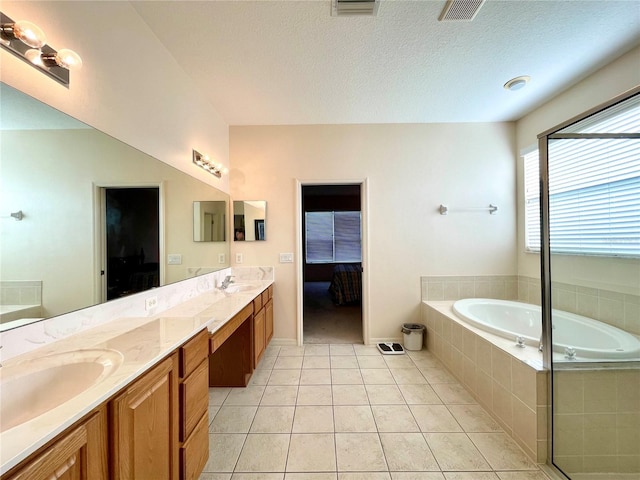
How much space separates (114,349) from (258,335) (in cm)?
147

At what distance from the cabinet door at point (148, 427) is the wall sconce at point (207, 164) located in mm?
1822

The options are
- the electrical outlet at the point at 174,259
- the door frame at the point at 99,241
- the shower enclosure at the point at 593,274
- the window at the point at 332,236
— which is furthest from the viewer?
the window at the point at 332,236

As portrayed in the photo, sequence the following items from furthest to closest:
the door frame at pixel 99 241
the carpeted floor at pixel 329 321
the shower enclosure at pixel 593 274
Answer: the carpeted floor at pixel 329 321, the shower enclosure at pixel 593 274, the door frame at pixel 99 241

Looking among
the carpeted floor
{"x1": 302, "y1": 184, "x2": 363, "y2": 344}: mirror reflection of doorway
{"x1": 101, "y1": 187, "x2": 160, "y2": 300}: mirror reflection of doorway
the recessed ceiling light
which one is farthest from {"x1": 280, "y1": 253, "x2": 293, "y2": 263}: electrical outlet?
{"x1": 302, "y1": 184, "x2": 363, "y2": 344}: mirror reflection of doorway

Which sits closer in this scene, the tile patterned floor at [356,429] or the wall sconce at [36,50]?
the wall sconce at [36,50]

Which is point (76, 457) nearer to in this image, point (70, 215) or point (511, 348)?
point (70, 215)

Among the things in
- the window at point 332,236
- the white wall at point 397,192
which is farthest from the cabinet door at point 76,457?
the window at point 332,236

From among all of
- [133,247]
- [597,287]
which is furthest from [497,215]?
[133,247]

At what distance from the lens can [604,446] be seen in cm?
138

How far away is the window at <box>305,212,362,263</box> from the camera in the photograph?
6.94 metres

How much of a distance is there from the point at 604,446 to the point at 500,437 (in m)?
0.50

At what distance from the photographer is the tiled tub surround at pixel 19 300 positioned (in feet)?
3.00

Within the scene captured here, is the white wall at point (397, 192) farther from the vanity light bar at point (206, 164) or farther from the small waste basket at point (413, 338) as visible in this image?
the vanity light bar at point (206, 164)

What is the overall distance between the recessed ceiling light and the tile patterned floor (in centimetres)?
285
